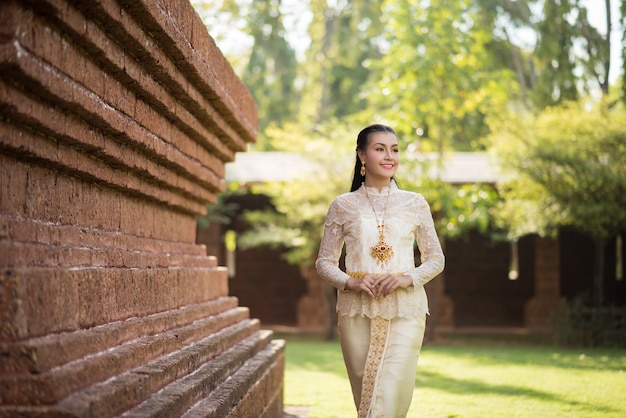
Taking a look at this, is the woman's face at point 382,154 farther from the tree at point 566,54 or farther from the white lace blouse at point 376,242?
the tree at point 566,54

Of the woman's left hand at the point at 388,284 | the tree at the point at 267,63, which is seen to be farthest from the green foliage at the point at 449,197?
the tree at the point at 267,63

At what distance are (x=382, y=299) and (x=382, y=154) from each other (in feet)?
2.43

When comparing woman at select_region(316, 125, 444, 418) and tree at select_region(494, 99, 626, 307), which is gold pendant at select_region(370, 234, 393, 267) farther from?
tree at select_region(494, 99, 626, 307)

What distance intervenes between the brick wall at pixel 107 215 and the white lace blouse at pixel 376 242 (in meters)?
0.78

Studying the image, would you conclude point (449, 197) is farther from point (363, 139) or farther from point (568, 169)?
point (363, 139)

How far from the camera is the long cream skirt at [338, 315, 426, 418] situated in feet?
14.1

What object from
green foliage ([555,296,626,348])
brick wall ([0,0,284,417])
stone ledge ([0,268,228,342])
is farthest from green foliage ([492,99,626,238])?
stone ledge ([0,268,228,342])

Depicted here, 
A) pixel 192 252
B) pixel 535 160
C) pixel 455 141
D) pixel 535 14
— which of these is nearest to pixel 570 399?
pixel 192 252

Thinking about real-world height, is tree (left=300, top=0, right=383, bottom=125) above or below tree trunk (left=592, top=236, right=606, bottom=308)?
above

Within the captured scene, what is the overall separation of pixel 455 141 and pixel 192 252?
22.4 m

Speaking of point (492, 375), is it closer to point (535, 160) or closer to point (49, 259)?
point (535, 160)

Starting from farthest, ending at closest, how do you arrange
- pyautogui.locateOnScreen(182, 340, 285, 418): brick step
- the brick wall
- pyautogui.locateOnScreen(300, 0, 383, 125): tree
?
pyautogui.locateOnScreen(300, 0, 383, 125): tree
pyautogui.locateOnScreen(182, 340, 285, 418): brick step
the brick wall

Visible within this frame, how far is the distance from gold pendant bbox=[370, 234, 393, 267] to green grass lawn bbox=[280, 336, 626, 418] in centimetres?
290

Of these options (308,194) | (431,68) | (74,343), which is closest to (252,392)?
(74,343)
